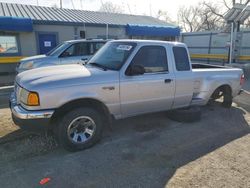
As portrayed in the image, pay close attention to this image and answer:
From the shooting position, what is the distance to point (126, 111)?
14.3ft

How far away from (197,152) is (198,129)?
3.69ft

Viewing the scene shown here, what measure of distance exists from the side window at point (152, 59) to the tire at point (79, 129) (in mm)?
1300

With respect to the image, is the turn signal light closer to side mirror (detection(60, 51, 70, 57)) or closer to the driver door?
the driver door

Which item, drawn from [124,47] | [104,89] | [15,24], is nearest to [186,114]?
[124,47]

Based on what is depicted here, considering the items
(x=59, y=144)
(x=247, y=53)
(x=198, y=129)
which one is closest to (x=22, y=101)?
(x=59, y=144)

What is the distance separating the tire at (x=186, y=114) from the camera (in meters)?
5.28

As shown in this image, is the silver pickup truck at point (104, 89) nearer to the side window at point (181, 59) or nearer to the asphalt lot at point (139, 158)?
the side window at point (181, 59)

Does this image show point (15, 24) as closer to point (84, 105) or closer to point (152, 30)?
point (152, 30)

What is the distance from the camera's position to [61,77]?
12.1ft

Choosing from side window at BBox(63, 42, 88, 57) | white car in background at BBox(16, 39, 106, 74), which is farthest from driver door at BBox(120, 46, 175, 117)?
side window at BBox(63, 42, 88, 57)

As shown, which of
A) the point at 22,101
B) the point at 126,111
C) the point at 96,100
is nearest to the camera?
the point at 22,101

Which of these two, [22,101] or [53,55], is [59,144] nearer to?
[22,101]

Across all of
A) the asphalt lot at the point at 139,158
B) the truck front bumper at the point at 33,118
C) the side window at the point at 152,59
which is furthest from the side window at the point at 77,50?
the truck front bumper at the point at 33,118

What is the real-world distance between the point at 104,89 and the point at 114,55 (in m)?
0.93
